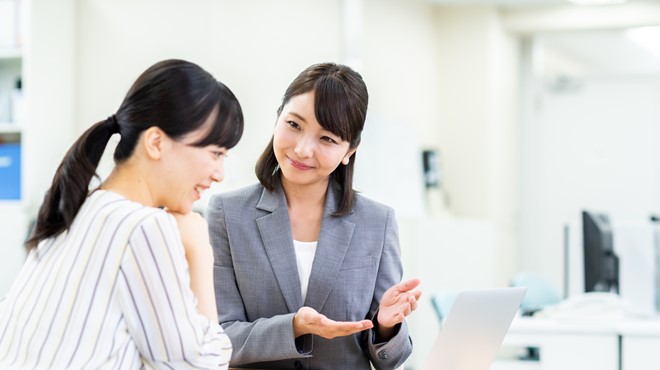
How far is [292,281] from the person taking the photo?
213 cm

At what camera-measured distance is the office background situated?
219 inches

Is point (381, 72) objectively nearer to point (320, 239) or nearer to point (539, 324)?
point (539, 324)

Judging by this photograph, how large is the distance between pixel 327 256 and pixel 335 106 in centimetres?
36

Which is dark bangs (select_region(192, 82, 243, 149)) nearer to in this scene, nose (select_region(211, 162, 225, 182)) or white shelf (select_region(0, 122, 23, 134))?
nose (select_region(211, 162, 225, 182))

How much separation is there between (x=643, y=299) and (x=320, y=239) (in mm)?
2538

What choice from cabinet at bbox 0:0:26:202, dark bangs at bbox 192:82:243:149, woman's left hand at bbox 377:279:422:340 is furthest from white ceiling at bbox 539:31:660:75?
dark bangs at bbox 192:82:243:149

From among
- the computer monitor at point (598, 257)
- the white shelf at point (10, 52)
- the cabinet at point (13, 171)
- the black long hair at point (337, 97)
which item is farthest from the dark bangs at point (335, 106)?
the white shelf at point (10, 52)

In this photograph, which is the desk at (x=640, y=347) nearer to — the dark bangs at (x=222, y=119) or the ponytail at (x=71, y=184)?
the dark bangs at (x=222, y=119)

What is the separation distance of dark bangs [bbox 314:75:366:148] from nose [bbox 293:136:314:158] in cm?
5

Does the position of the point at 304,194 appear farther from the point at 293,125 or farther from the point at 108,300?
the point at 108,300

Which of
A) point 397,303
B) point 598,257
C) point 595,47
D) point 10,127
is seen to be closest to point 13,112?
point 10,127

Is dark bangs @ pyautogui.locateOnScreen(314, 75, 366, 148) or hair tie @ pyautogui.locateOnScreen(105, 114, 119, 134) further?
dark bangs @ pyautogui.locateOnScreen(314, 75, 366, 148)

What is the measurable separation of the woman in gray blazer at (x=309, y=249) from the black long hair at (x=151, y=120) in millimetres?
537

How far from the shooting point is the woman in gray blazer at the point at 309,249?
6.85ft
